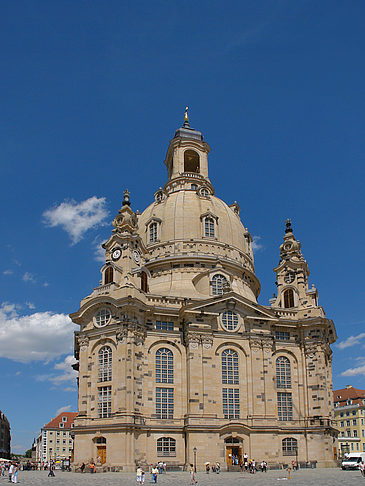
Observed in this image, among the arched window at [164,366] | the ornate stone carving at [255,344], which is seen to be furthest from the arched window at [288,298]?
the arched window at [164,366]

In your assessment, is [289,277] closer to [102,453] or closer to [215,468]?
[215,468]

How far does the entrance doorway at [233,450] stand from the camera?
183 feet

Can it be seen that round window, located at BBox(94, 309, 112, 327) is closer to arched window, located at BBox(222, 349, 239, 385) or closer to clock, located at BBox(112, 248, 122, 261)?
clock, located at BBox(112, 248, 122, 261)

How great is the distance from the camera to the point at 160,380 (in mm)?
58156

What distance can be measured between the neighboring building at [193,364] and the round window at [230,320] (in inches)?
4.6

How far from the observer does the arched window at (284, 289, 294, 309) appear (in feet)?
230

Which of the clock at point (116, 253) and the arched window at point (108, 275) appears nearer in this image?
the arched window at point (108, 275)

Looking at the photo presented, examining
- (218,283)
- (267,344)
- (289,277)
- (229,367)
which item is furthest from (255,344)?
(289,277)

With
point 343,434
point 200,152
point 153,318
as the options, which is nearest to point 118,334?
point 153,318

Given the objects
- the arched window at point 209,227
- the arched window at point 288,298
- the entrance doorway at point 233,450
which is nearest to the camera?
the entrance doorway at point 233,450

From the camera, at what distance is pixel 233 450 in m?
56.7

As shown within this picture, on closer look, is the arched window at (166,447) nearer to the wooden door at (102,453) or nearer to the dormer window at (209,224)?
the wooden door at (102,453)

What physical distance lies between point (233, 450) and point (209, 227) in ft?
95.3

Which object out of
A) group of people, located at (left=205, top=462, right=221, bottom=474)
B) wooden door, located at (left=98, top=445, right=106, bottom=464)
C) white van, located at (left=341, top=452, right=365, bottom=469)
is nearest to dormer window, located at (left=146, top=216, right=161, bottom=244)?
wooden door, located at (left=98, top=445, right=106, bottom=464)
